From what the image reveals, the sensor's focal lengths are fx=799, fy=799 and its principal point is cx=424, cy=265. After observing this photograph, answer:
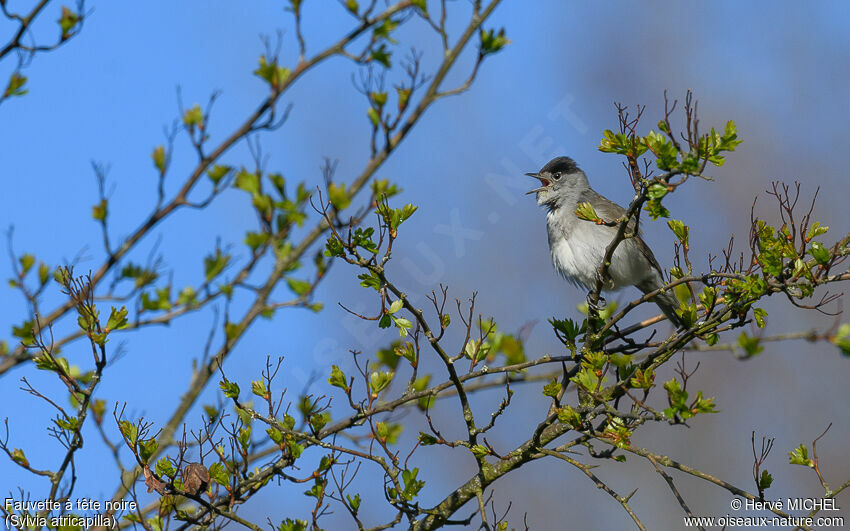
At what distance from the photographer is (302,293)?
4.25m

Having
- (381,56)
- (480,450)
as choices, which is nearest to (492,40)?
(381,56)

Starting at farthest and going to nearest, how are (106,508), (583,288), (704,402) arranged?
(583,288) < (106,508) < (704,402)

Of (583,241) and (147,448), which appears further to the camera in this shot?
(583,241)

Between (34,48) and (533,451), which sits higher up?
(34,48)

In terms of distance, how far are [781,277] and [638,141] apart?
0.72 metres

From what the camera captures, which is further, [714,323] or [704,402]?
[714,323]

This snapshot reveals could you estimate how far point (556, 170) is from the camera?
645cm

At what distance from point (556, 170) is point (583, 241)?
2.97 feet

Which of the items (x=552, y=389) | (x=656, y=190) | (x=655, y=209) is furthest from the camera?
(x=552, y=389)

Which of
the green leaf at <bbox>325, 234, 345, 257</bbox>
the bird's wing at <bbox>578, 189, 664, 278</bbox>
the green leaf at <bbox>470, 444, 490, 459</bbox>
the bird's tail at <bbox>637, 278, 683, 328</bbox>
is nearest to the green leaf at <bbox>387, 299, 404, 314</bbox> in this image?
the green leaf at <bbox>325, 234, 345, 257</bbox>

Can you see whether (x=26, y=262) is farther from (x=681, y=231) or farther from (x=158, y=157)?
(x=681, y=231)

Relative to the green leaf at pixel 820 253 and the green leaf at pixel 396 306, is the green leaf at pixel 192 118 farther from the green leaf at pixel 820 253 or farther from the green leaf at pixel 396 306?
the green leaf at pixel 820 253

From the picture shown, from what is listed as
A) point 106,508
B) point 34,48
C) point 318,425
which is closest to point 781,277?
point 318,425

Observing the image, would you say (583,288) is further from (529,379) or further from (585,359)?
(585,359)
